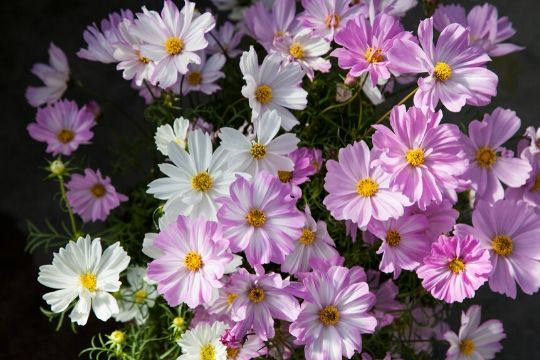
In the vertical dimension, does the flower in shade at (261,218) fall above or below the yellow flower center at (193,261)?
above

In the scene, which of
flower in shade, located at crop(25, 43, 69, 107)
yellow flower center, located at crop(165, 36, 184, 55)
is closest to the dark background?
flower in shade, located at crop(25, 43, 69, 107)

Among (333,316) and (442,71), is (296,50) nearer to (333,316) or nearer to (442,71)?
(442,71)

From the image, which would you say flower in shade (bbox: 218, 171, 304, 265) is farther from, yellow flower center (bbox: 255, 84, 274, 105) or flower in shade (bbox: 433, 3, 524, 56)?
flower in shade (bbox: 433, 3, 524, 56)

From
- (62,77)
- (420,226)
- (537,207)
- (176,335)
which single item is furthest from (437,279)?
(62,77)

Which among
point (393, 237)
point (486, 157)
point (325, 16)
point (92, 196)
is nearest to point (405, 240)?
point (393, 237)

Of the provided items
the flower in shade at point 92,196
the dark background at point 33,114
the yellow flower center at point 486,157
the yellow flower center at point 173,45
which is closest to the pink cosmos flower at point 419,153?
the yellow flower center at point 486,157

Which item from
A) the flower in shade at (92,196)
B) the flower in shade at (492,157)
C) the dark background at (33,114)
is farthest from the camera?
the dark background at (33,114)

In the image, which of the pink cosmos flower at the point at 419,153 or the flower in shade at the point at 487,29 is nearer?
the pink cosmos flower at the point at 419,153

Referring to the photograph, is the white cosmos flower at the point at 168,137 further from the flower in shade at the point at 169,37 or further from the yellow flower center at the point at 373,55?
the yellow flower center at the point at 373,55
